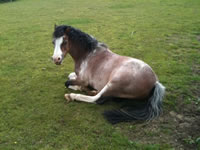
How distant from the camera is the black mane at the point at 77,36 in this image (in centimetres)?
387

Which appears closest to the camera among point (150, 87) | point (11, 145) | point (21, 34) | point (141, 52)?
point (11, 145)

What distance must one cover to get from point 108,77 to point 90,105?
58 centimetres

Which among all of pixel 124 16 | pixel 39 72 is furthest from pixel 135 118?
pixel 124 16

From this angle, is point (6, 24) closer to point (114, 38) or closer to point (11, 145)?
point (114, 38)

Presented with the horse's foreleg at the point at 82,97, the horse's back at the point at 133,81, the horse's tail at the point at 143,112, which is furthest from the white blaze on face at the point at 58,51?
the horse's tail at the point at 143,112

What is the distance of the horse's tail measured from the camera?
11.1 ft

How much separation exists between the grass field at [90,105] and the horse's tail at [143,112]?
107mm

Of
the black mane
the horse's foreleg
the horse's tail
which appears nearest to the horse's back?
the horse's tail

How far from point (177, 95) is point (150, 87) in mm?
859

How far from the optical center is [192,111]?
3.55 m

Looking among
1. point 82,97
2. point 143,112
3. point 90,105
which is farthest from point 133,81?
point 82,97

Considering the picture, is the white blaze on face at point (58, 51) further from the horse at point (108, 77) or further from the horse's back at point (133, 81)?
the horse's back at point (133, 81)

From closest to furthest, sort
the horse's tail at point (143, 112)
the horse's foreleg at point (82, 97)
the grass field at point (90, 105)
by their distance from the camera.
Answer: the grass field at point (90, 105) → the horse's tail at point (143, 112) → the horse's foreleg at point (82, 97)

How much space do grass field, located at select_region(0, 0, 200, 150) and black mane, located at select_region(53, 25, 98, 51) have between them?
3.25 ft
